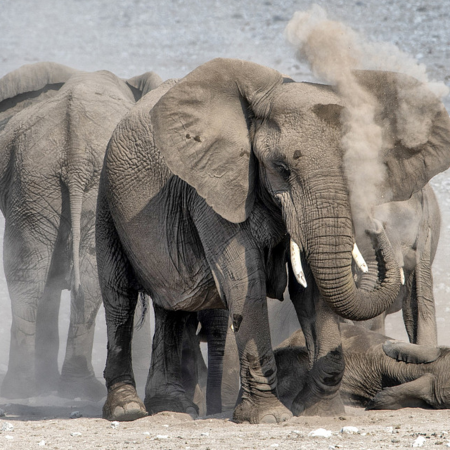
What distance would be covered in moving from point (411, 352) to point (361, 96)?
1282mm

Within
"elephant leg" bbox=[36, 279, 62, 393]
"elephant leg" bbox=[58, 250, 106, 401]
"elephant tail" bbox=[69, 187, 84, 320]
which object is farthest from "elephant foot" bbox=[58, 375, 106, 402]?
"elephant tail" bbox=[69, 187, 84, 320]

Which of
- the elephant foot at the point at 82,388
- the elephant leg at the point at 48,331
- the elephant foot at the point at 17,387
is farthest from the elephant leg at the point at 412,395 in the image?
the elephant leg at the point at 48,331

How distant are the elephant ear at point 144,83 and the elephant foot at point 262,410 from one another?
4.35 m

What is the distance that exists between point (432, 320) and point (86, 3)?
72.0ft

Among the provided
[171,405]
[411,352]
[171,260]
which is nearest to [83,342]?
[171,405]

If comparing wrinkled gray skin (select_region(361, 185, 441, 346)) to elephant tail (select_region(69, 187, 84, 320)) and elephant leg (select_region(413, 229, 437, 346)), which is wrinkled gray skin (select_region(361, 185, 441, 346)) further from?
elephant tail (select_region(69, 187, 84, 320))

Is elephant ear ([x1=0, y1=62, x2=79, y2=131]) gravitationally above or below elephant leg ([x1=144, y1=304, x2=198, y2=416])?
above

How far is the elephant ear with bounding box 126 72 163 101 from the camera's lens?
847 cm

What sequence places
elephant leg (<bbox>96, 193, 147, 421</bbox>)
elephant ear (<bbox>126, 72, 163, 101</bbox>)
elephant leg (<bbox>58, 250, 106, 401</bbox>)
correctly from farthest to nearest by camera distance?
elephant ear (<bbox>126, 72, 163, 101</bbox>), elephant leg (<bbox>58, 250, 106, 401</bbox>), elephant leg (<bbox>96, 193, 147, 421</bbox>)

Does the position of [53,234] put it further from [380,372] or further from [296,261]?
[296,261]

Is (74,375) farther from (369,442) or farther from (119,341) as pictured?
(369,442)

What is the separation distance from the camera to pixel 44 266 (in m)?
7.24

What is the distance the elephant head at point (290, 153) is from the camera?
4.19 metres

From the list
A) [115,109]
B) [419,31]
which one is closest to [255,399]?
[115,109]
